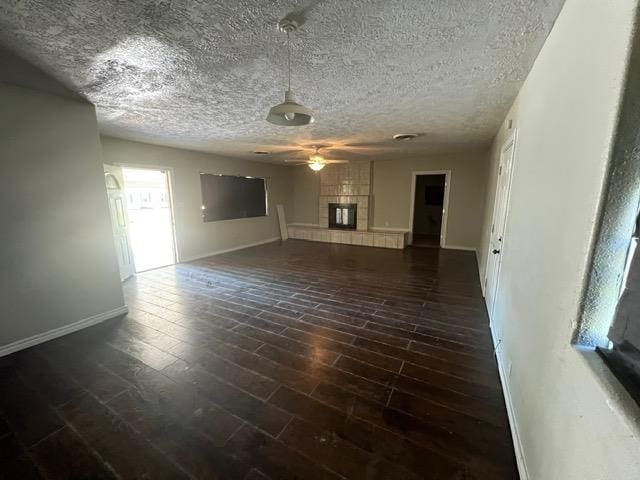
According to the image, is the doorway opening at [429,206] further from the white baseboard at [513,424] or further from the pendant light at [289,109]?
the pendant light at [289,109]

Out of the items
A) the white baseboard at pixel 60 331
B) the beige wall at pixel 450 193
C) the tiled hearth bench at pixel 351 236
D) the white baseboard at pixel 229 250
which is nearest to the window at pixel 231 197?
the white baseboard at pixel 229 250

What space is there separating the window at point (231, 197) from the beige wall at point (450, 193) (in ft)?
10.5

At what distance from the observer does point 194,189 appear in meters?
→ 5.35

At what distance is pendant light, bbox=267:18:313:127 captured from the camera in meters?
1.45

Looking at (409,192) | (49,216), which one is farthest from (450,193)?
(49,216)

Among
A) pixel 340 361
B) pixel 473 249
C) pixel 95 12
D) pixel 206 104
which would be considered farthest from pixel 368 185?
pixel 95 12

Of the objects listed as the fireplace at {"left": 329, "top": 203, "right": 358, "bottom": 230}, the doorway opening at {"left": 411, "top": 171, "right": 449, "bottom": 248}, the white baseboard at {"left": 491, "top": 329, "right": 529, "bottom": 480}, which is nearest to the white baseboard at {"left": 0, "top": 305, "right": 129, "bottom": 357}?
the white baseboard at {"left": 491, "top": 329, "right": 529, "bottom": 480}

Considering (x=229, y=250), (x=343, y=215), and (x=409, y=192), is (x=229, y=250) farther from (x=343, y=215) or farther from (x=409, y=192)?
(x=409, y=192)

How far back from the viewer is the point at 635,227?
72cm

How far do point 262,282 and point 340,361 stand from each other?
2.20m

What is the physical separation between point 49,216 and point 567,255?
370 cm

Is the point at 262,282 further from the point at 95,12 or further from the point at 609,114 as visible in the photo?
the point at 609,114

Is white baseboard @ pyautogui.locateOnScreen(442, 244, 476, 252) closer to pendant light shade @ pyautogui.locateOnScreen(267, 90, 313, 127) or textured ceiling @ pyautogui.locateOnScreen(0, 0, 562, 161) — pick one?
textured ceiling @ pyautogui.locateOnScreen(0, 0, 562, 161)

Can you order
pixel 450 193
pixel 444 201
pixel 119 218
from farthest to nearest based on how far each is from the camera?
pixel 444 201 → pixel 450 193 → pixel 119 218
